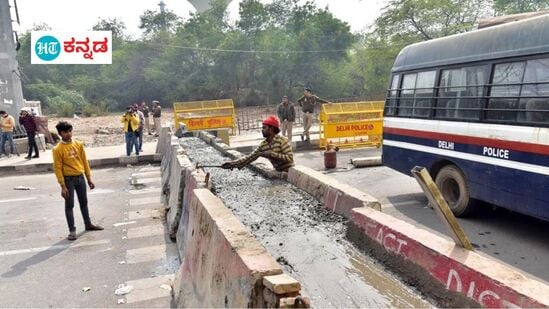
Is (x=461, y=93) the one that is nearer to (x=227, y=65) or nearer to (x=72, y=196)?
(x=72, y=196)

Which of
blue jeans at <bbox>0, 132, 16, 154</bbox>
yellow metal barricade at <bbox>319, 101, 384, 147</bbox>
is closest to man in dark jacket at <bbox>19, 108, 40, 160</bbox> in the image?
blue jeans at <bbox>0, 132, 16, 154</bbox>

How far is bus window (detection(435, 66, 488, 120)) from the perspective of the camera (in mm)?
6197

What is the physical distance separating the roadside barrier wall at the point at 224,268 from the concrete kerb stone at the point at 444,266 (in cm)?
121

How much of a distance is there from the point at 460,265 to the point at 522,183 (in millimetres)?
3012

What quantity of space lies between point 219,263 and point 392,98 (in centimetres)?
611

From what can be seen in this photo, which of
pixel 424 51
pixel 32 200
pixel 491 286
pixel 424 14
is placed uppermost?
pixel 424 14

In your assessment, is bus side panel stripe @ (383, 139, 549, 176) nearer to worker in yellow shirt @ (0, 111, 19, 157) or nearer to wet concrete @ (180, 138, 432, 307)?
wet concrete @ (180, 138, 432, 307)

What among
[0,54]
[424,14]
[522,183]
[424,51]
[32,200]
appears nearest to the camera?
[522,183]

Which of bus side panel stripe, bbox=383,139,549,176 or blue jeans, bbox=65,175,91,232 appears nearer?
bus side panel stripe, bbox=383,139,549,176

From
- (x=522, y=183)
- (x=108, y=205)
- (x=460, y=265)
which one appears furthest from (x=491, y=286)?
(x=108, y=205)

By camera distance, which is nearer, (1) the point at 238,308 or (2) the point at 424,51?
(1) the point at 238,308

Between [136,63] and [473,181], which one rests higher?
[136,63]

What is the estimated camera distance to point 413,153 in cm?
763

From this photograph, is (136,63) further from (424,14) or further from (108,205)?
(108,205)
